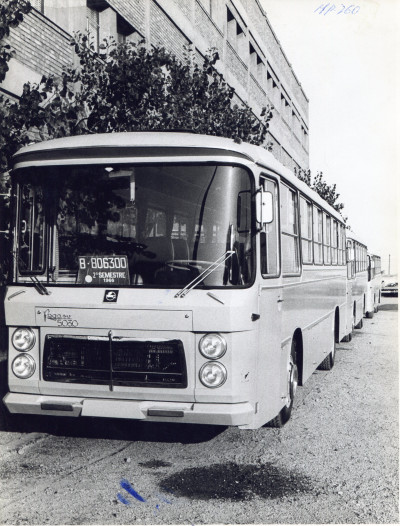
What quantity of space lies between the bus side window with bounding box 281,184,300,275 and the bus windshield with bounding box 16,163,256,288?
1.27 m

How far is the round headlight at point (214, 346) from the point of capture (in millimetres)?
5168

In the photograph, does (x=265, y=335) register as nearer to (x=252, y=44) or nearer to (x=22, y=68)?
(x=22, y=68)

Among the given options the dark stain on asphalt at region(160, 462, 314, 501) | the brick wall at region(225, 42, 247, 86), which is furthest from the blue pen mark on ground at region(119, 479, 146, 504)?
the brick wall at region(225, 42, 247, 86)

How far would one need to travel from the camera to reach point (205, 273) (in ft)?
17.4

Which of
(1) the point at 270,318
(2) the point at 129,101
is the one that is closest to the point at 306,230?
(1) the point at 270,318

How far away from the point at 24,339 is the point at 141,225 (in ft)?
4.46

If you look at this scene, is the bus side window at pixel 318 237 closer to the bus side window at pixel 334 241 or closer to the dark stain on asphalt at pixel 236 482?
the bus side window at pixel 334 241

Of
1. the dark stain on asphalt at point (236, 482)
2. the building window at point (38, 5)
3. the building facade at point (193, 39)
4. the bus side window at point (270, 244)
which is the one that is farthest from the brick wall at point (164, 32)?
the dark stain on asphalt at point (236, 482)

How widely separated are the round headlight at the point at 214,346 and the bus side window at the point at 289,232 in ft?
5.02

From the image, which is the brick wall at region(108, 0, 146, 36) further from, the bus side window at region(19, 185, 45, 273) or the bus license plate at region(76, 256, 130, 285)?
the bus license plate at region(76, 256, 130, 285)

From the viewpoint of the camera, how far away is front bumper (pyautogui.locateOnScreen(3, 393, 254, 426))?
16.9 ft

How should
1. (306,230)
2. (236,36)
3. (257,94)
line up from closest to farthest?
(306,230), (236,36), (257,94)

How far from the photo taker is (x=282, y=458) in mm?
5738

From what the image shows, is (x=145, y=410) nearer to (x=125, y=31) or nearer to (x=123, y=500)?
(x=123, y=500)
